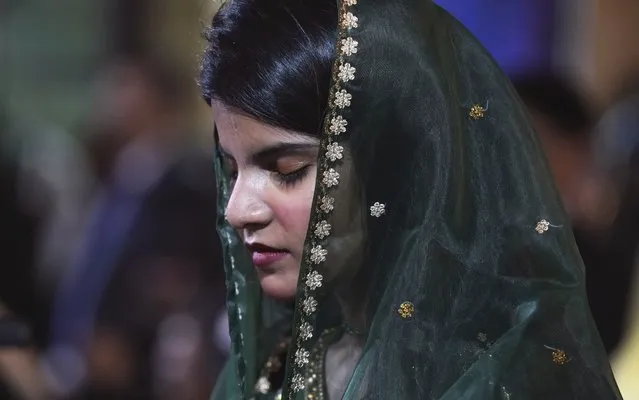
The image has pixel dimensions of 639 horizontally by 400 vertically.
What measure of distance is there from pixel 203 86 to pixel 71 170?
2.97 m

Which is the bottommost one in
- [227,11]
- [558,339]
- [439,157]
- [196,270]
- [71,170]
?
[71,170]

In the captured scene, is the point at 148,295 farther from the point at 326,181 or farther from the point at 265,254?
the point at 326,181

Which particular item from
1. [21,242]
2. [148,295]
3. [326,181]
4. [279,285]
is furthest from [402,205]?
[21,242]

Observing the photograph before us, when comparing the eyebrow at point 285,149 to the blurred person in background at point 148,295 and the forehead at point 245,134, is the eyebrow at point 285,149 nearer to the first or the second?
the forehead at point 245,134

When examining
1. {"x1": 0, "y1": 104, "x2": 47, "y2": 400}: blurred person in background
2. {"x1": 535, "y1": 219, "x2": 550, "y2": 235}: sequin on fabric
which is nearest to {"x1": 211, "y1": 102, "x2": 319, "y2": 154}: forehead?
{"x1": 535, "y1": 219, "x2": 550, "y2": 235}: sequin on fabric

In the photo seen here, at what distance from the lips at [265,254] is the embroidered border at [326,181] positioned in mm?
82

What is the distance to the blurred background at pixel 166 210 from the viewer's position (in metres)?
2.33

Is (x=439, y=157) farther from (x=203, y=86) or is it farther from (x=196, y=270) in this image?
(x=196, y=270)

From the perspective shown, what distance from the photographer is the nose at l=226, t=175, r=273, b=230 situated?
4.09 feet

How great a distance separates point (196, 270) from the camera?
269cm

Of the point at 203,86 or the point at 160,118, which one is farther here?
the point at 160,118

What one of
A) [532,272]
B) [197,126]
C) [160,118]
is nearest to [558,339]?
[532,272]

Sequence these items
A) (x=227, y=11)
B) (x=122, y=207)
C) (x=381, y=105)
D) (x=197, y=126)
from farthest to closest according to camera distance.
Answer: (x=197, y=126) < (x=122, y=207) < (x=227, y=11) < (x=381, y=105)

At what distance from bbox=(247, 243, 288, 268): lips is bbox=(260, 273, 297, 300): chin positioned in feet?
0.06
